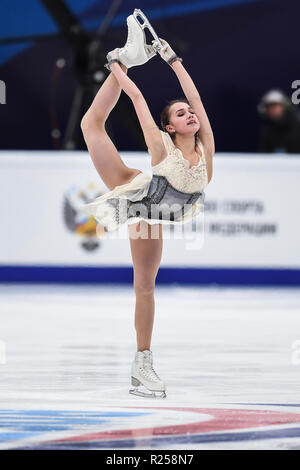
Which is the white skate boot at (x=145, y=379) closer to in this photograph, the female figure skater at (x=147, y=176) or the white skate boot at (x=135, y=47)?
the female figure skater at (x=147, y=176)

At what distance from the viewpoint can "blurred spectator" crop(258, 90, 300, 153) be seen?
829 cm

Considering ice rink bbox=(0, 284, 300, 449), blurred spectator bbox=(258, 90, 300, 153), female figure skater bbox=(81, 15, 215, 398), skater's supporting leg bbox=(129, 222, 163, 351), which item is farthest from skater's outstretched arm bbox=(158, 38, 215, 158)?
blurred spectator bbox=(258, 90, 300, 153)

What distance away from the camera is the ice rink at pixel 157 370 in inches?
109

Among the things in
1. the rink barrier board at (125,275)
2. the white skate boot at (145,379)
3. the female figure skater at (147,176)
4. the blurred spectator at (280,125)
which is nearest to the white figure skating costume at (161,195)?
the female figure skater at (147,176)

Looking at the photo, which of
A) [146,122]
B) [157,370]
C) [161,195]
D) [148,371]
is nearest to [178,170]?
[161,195]

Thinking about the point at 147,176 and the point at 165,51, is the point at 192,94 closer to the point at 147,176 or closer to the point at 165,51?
the point at 165,51

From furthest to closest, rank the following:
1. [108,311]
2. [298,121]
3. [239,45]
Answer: [239,45] → [298,121] → [108,311]

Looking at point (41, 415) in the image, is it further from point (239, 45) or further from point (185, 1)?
point (185, 1)

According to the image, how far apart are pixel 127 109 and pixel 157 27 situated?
124 cm

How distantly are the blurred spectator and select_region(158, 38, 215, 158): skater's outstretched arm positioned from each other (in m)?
4.87

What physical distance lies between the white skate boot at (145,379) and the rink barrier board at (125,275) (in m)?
4.23

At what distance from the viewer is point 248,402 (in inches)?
131

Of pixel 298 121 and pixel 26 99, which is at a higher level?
pixel 26 99
